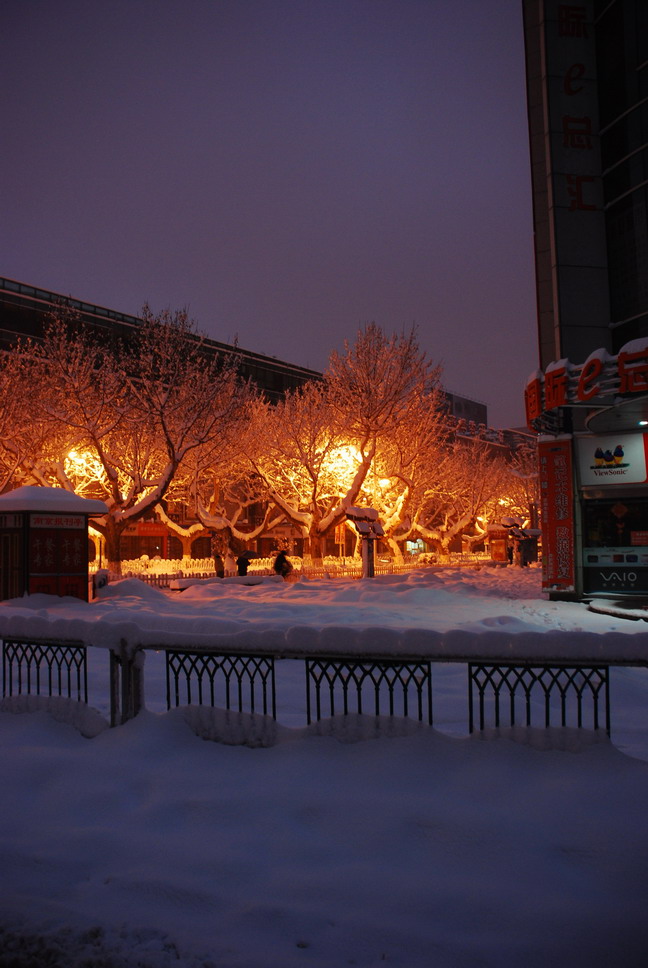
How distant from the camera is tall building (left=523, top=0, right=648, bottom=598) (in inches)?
755

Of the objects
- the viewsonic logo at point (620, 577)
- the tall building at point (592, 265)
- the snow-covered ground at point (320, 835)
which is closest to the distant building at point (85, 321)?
the tall building at point (592, 265)

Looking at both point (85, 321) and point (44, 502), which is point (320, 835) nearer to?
point (44, 502)

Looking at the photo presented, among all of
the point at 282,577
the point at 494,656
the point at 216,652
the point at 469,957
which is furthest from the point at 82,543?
the point at 469,957

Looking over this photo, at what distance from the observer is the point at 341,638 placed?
584 cm

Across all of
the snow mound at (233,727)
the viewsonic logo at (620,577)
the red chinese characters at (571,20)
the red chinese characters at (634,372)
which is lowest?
the snow mound at (233,727)

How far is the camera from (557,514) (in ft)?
66.7

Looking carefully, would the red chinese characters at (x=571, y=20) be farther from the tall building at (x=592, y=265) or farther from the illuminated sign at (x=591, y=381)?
the illuminated sign at (x=591, y=381)

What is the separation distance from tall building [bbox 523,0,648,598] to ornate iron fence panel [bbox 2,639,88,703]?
1394cm

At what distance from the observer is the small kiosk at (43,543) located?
17.8 meters

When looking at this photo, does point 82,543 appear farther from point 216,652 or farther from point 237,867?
point 237,867

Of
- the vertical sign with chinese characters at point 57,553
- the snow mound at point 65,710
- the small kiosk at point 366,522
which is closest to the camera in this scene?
the snow mound at point 65,710

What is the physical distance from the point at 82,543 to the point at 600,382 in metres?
14.1

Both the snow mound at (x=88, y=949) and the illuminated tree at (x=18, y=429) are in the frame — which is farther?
the illuminated tree at (x=18, y=429)

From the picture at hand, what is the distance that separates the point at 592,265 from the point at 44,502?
17037 mm
